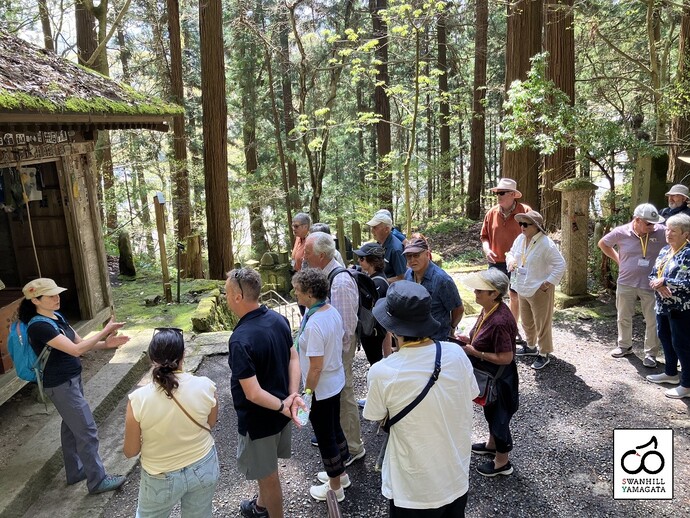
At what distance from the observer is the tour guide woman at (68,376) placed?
3.40 meters

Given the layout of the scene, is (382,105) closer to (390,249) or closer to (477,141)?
(477,141)

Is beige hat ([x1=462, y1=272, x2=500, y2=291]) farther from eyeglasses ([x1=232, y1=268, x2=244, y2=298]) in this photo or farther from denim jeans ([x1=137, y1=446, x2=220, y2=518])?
denim jeans ([x1=137, y1=446, x2=220, y2=518])

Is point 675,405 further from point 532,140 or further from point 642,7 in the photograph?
point 642,7

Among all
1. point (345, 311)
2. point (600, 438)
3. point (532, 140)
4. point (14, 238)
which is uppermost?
point (532, 140)

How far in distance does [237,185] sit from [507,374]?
15608mm

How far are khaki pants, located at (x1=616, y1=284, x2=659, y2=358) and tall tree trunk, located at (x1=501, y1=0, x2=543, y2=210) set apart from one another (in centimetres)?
439

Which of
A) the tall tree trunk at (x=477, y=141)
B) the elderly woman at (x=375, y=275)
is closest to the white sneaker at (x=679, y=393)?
the elderly woman at (x=375, y=275)

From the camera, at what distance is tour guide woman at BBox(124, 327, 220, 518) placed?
7.98 feet

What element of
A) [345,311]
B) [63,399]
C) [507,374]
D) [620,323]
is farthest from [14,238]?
[620,323]

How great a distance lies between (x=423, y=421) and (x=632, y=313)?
4.30 metres

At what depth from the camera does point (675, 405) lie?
4.52 metres

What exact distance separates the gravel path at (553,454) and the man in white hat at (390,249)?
133 centimetres

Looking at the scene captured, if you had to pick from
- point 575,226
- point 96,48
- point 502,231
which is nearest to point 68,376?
point 502,231

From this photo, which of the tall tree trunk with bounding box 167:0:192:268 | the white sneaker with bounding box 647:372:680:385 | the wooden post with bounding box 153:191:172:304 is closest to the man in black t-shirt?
the white sneaker with bounding box 647:372:680:385
